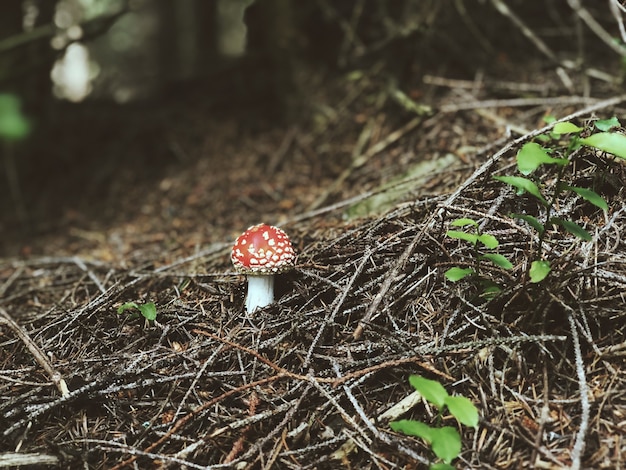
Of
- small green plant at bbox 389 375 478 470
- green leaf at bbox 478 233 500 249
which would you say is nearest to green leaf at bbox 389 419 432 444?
small green plant at bbox 389 375 478 470

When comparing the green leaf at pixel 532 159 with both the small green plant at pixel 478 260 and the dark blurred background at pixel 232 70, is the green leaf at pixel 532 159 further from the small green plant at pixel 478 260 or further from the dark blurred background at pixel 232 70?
the dark blurred background at pixel 232 70

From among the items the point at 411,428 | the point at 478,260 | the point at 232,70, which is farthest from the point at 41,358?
the point at 232,70

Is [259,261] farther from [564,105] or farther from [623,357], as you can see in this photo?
[564,105]

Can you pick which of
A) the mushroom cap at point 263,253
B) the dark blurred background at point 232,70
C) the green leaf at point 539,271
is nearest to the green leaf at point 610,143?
the green leaf at point 539,271

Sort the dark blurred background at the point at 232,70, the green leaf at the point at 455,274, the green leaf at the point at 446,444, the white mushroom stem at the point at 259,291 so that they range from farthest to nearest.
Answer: the dark blurred background at the point at 232,70
the white mushroom stem at the point at 259,291
the green leaf at the point at 455,274
the green leaf at the point at 446,444

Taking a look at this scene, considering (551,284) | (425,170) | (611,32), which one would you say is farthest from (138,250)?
(611,32)

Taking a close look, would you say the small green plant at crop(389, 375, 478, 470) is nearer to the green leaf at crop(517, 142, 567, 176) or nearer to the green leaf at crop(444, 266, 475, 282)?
the green leaf at crop(444, 266, 475, 282)

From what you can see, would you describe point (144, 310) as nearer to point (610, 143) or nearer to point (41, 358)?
point (41, 358)
